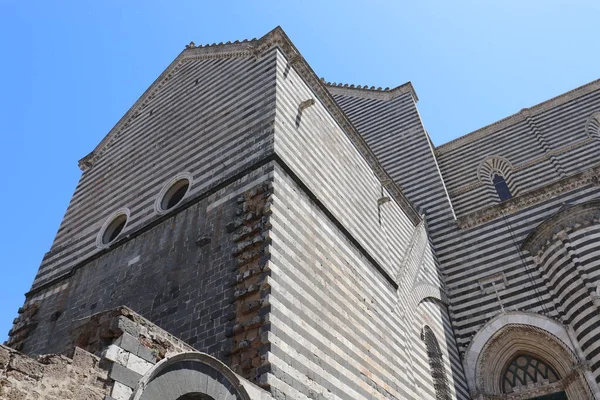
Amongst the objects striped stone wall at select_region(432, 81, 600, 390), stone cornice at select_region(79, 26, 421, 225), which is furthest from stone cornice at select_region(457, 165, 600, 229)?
stone cornice at select_region(79, 26, 421, 225)

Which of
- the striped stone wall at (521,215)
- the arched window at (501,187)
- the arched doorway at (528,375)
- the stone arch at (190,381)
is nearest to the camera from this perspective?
the stone arch at (190,381)

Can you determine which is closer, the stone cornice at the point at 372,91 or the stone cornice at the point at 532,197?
the stone cornice at the point at 532,197

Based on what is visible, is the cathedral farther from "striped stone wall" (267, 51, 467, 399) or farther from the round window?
the round window

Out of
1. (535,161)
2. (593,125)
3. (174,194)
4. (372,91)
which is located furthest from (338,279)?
(372,91)

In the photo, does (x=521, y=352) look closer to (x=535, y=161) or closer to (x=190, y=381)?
(x=535, y=161)

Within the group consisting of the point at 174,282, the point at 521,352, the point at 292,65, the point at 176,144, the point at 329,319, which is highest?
the point at 292,65

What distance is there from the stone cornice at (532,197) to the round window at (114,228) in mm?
9810

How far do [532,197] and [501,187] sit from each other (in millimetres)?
3690

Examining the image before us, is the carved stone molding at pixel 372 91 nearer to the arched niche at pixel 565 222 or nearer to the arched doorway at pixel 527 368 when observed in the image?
the arched niche at pixel 565 222

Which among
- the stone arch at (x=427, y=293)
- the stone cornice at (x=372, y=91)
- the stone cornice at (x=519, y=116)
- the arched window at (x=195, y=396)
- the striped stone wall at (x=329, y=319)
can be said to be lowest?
the arched window at (x=195, y=396)

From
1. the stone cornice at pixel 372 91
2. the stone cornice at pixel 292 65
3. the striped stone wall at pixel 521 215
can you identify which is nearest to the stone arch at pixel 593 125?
the striped stone wall at pixel 521 215

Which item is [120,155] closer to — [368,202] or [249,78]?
[249,78]

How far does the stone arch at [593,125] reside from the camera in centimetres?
1762

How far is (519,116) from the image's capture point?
1964 centimetres
